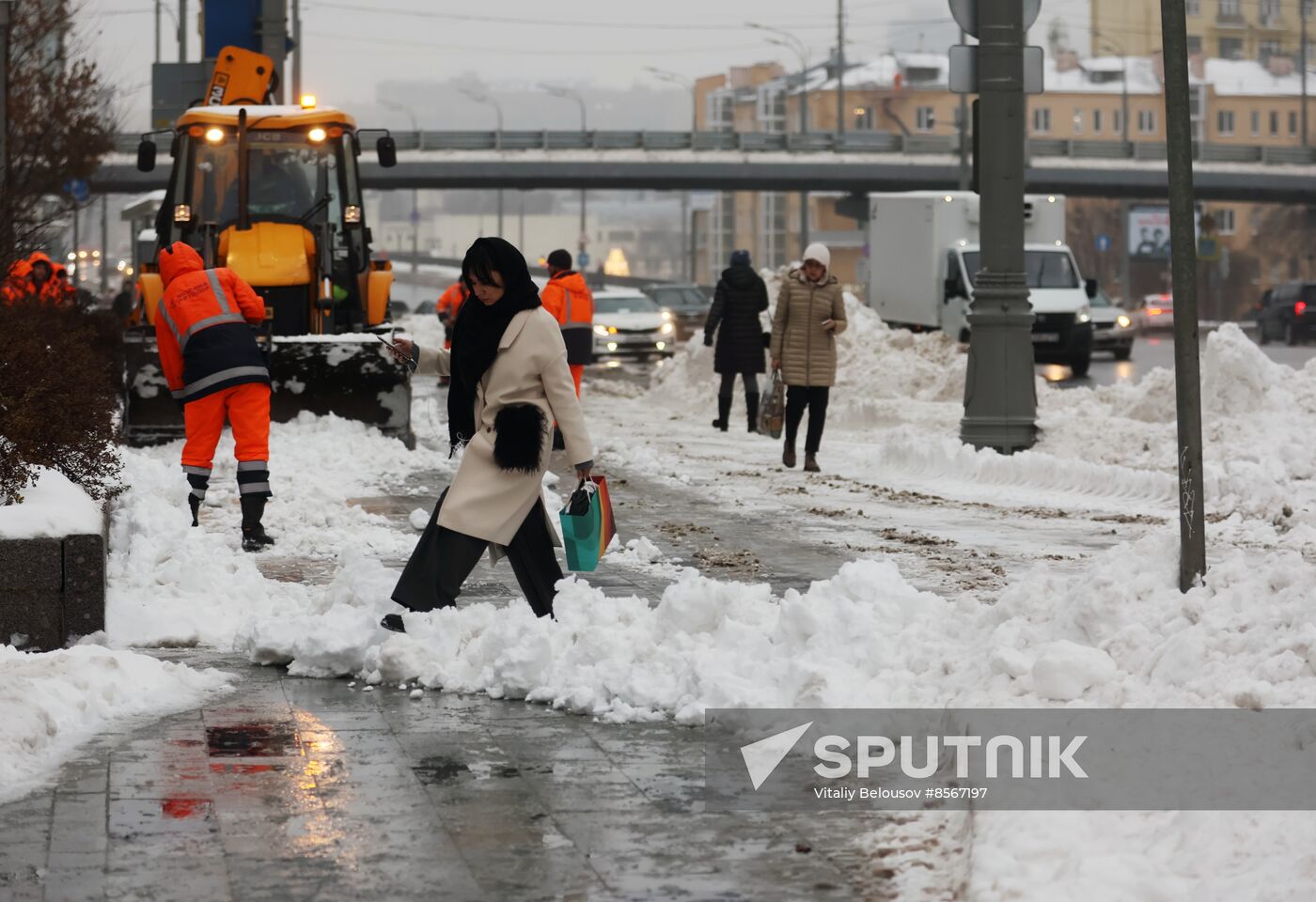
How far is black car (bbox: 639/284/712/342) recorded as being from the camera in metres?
43.9

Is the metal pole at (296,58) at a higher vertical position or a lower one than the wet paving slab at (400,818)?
higher

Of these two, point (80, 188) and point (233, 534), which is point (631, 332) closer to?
point (80, 188)

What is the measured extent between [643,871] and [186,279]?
708 cm

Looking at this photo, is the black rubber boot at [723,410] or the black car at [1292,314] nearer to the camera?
the black rubber boot at [723,410]

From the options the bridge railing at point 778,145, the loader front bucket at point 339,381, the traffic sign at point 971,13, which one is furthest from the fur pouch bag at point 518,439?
the bridge railing at point 778,145

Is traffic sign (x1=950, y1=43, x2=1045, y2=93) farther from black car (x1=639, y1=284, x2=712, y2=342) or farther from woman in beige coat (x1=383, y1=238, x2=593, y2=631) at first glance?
black car (x1=639, y1=284, x2=712, y2=342)

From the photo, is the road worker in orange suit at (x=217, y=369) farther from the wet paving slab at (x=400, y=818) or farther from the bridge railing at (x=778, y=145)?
the bridge railing at (x=778, y=145)

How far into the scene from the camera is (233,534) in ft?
37.3

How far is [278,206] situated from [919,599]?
12333 mm

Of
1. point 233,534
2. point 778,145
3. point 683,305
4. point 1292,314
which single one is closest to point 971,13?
point 233,534

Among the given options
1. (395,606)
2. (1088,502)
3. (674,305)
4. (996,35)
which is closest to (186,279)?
(395,606)

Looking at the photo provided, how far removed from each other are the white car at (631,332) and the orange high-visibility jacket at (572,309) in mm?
19555

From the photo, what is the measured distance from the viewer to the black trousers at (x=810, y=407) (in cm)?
1537

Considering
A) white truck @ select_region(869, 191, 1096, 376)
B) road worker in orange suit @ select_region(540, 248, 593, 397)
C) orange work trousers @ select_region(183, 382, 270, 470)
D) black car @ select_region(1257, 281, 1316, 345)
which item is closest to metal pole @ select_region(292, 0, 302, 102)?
white truck @ select_region(869, 191, 1096, 376)
